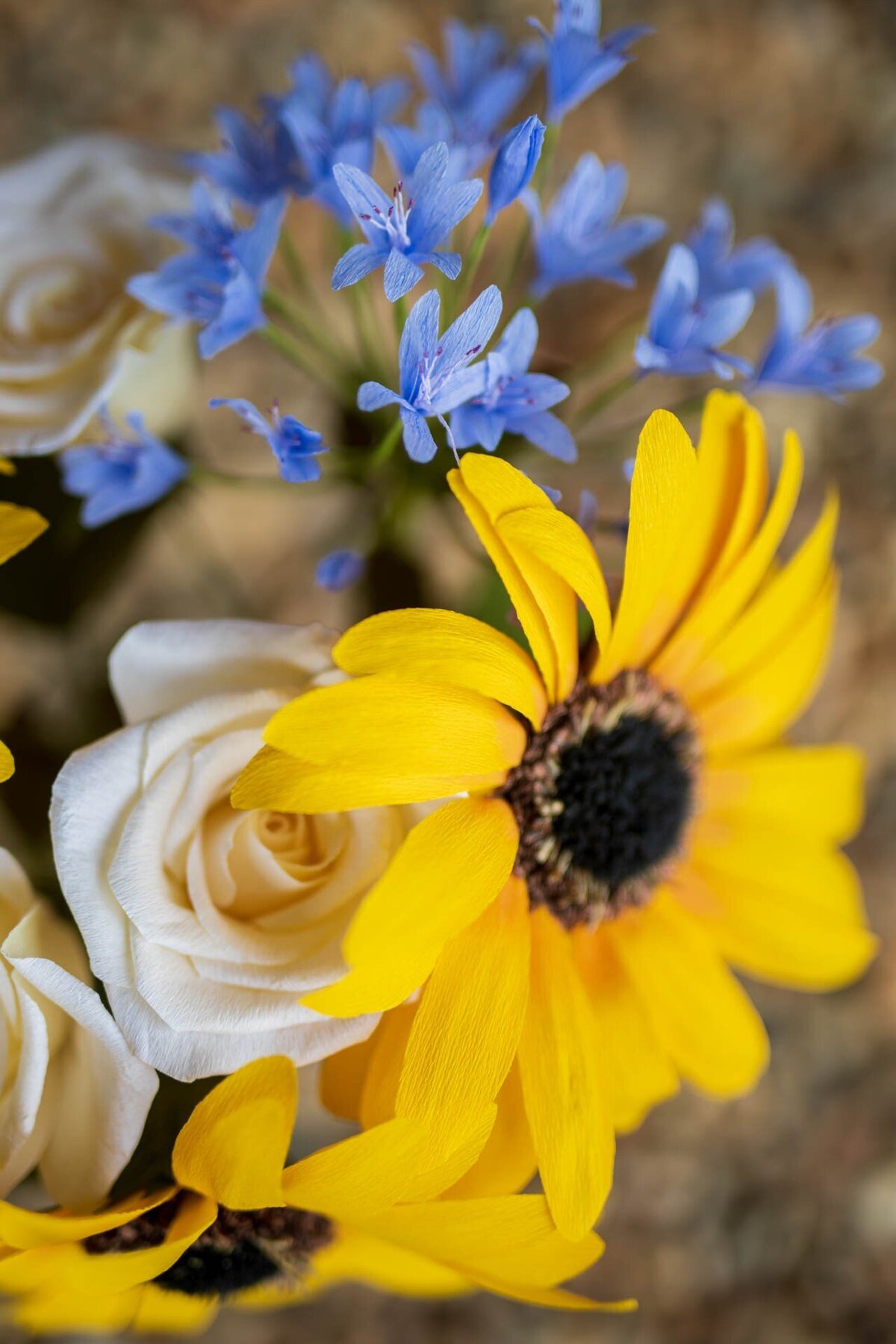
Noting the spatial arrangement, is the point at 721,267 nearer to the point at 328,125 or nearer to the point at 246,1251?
the point at 328,125

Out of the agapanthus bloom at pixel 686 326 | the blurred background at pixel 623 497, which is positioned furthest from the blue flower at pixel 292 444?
the blurred background at pixel 623 497

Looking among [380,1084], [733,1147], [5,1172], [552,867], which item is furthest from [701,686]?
[733,1147]

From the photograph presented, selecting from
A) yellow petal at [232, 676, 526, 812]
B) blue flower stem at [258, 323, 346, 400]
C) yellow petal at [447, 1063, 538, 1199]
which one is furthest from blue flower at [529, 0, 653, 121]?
yellow petal at [447, 1063, 538, 1199]

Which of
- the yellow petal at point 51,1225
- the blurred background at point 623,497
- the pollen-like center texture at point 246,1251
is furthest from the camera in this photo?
the blurred background at point 623,497

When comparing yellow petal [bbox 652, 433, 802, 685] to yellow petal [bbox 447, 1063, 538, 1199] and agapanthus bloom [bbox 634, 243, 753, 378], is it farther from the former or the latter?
yellow petal [bbox 447, 1063, 538, 1199]

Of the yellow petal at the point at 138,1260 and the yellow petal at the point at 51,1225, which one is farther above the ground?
the yellow petal at the point at 51,1225

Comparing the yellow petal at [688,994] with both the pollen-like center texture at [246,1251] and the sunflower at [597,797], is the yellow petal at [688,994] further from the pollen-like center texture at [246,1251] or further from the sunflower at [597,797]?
the pollen-like center texture at [246,1251]
